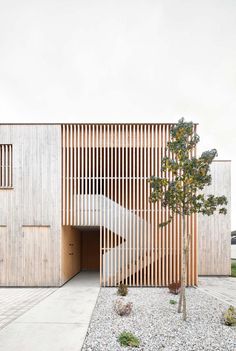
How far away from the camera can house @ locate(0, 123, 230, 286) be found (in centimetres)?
1056

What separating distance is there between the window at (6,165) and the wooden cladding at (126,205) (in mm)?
2357

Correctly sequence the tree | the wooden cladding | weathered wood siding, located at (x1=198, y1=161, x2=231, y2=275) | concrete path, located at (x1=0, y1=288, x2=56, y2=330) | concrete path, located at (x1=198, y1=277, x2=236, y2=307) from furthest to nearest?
weathered wood siding, located at (x1=198, y1=161, x2=231, y2=275) < the wooden cladding < concrete path, located at (x1=198, y1=277, x2=236, y2=307) < concrete path, located at (x1=0, y1=288, x2=56, y2=330) < the tree

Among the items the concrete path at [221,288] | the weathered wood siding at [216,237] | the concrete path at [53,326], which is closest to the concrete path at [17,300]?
the concrete path at [53,326]

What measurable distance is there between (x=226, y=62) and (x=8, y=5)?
1204cm

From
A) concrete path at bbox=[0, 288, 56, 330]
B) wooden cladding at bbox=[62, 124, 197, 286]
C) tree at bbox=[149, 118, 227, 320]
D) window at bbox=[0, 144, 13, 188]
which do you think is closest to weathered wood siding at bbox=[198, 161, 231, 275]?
wooden cladding at bbox=[62, 124, 197, 286]

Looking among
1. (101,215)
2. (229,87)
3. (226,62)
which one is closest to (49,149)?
(101,215)

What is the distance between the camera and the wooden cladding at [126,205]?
1055 cm

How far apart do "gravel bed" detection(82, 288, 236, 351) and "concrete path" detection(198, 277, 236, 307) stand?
2.58ft

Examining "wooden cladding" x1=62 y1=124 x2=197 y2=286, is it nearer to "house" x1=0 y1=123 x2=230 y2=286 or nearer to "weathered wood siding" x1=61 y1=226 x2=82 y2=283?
"house" x1=0 y1=123 x2=230 y2=286

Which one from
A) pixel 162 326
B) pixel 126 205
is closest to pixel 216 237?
pixel 126 205

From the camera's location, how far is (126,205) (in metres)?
10.8

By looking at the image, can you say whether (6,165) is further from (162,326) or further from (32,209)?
(162,326)

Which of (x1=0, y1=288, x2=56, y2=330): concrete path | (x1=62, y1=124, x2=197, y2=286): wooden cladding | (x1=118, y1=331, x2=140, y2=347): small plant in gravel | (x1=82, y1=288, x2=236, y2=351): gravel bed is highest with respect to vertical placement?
(x1=62, y1=124, x2=197, y2=286): wooden cladding

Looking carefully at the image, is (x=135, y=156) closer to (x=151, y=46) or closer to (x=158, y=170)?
(x=158, y=170)
